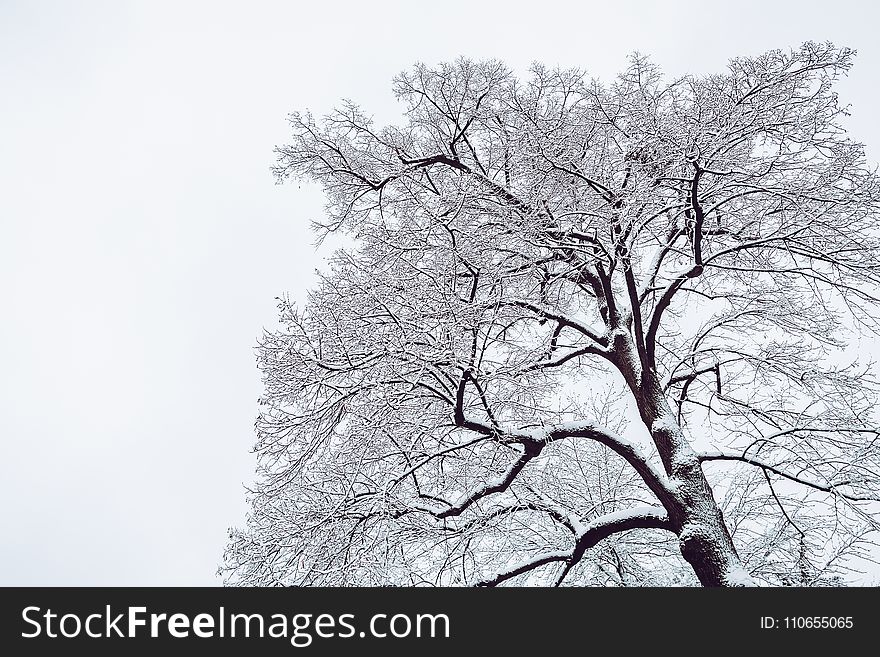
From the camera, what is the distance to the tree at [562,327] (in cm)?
638

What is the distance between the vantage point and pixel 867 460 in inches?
250

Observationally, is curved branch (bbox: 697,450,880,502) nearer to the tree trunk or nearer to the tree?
the tree

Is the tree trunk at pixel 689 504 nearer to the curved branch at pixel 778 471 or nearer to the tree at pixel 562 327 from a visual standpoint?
the tree at pixel 562 327

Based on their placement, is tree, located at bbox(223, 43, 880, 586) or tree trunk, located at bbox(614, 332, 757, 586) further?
tree, located at bbox(223, 43, 880, 586)

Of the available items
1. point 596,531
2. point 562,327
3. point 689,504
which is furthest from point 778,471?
point 562,327

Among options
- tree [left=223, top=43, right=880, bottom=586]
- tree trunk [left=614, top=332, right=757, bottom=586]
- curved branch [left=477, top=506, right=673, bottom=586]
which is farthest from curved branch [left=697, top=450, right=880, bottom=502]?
curved branch [left=477, top=506, right=673, bottom=586]

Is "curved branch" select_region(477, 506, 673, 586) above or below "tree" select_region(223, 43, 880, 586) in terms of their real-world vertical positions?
below

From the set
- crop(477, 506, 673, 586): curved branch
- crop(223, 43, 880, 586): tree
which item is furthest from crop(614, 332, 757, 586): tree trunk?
crop(477, 506, 673, 586): curved branch

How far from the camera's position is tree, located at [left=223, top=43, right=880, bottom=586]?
20.9 feet

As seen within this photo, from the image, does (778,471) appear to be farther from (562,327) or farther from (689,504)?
(562,327)

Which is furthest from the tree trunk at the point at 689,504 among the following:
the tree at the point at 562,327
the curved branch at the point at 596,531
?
the curved branch at the point at 596,531
